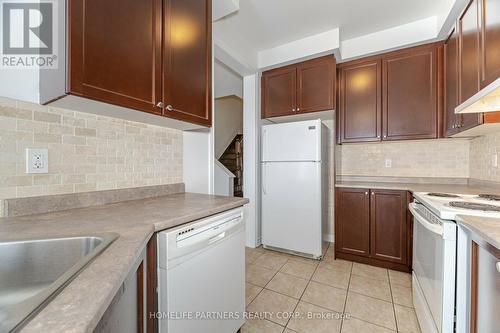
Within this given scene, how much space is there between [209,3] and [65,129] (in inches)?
51.2

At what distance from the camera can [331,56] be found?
100 inches

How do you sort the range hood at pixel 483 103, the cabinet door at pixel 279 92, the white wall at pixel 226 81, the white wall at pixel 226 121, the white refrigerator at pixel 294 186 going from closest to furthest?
the range hood at pixel 483 103 → the white refrigerator at pixel 294 186 → the cabinet door at pixel 279 92 → the white wall at pixel 226 81 → the white wall at pixel 226 121

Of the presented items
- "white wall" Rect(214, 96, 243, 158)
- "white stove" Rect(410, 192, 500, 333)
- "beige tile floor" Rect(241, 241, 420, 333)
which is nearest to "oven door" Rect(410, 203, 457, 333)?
"white stove" Rect(410, 192, 500, 333)

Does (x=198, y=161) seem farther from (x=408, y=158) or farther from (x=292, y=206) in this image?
(x=408, y=158)

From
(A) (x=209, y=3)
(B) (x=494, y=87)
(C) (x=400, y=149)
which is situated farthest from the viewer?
(C) (x=400, y=149)

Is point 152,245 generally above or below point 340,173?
below

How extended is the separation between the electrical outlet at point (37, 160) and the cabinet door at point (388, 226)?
2.66 m

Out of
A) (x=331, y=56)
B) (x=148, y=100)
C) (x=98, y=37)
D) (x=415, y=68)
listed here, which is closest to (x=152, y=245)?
(x=148, y=100)

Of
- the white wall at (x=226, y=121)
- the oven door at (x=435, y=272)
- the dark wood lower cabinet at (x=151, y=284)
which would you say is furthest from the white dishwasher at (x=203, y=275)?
the white wall at (x=226, y=121)

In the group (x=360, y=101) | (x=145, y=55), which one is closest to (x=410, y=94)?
(x=360, y=101)

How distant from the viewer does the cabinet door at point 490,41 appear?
1294 mm

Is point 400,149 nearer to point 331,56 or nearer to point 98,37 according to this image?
point 331,56

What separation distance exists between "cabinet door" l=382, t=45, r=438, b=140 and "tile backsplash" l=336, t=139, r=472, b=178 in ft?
1.24

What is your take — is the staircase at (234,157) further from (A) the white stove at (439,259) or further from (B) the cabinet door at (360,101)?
(A) the white stove at (439,259)
